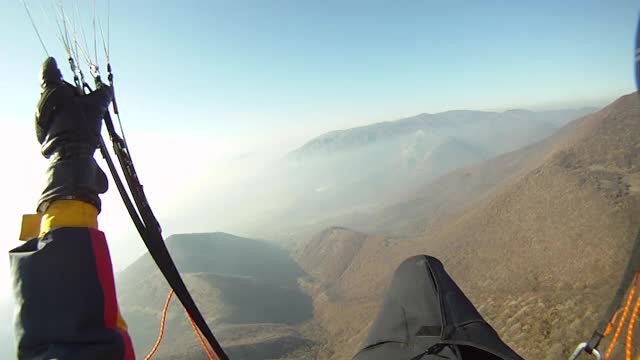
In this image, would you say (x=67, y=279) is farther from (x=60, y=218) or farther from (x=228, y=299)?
(x=228, y=299)

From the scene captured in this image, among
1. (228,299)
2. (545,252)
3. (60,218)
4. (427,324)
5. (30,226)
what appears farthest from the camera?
(228,299)

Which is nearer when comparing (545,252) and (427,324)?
(427,324)

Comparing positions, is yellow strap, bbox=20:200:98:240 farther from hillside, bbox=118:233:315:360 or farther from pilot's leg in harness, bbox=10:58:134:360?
hillside, bbox=118:233:315:360

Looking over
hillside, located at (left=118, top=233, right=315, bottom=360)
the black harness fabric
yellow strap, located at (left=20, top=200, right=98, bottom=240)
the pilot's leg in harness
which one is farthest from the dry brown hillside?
yellow strap, located at (left=20, top=200, right=98, bottom=240)

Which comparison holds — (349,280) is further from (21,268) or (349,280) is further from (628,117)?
(21,268)

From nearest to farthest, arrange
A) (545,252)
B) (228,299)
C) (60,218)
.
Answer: (60,218), (545,252), (228,299)

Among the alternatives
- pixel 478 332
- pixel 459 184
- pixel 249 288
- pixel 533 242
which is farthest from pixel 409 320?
pixel 459 184

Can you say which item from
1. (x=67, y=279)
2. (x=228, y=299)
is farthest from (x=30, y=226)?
(x=228, y=299)
